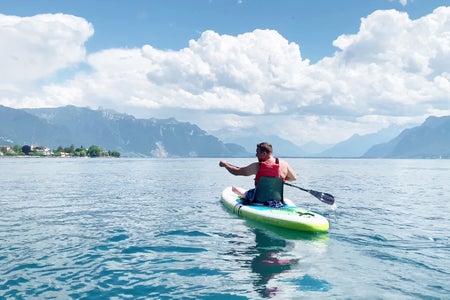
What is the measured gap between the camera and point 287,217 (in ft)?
48.6

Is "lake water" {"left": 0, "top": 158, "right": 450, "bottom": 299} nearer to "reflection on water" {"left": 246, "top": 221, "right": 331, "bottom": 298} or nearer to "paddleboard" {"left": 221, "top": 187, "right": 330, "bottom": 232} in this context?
"reflection on water" {"left": 246, "top": 221, "right": 331, "bottom": 298}

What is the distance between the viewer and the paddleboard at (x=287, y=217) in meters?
14.1

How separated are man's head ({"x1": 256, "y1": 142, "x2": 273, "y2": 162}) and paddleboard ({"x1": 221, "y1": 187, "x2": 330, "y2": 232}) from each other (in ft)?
7.58

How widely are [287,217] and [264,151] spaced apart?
2749 millimetres

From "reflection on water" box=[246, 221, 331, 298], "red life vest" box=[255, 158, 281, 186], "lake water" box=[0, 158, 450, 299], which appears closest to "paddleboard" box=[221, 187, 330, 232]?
"reflection on water" box=[246, 221, 331, 298]

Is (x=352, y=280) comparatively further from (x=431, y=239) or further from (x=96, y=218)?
(x=96, y=218)

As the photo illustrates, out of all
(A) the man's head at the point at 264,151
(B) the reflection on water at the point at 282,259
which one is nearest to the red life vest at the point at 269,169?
(A) the man's head at the point at 264,151

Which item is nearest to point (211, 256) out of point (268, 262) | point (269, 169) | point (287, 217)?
point (268, 262)

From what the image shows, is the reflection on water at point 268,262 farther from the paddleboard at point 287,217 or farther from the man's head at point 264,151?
the man's head at point 264,151

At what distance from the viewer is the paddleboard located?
557 inches

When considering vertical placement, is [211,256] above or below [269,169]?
below

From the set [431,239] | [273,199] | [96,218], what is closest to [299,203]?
[273,199]

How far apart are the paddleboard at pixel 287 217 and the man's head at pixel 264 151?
231 cm

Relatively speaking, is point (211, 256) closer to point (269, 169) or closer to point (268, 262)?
point (268, 262)
